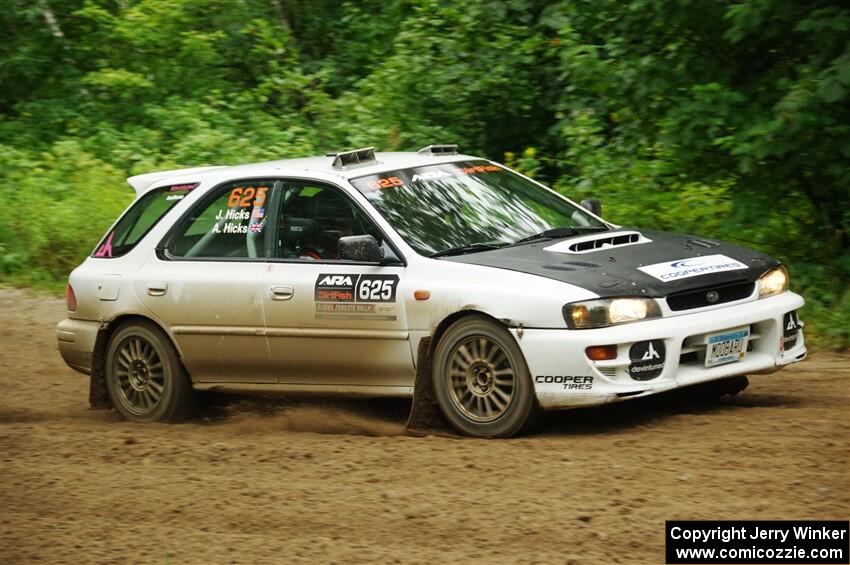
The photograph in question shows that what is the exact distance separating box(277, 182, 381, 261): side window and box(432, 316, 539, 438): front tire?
98 cm

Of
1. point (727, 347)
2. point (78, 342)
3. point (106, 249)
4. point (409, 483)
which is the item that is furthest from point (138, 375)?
point (727, 347)

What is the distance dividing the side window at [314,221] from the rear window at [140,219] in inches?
36.3

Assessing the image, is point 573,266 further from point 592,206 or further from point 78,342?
point 78,342

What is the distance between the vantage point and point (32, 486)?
21.5ft

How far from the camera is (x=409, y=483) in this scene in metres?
6.12

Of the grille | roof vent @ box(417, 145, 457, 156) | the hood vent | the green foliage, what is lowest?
the grille

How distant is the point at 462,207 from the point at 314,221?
876 mm

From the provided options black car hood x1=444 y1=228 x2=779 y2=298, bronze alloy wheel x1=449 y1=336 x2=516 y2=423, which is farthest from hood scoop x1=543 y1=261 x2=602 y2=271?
bronze alloy wheel x1=449 y1=336 x2=516 y2=423

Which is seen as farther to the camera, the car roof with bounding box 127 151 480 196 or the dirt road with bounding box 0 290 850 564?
the car roof with bounding box 127 151 480 196

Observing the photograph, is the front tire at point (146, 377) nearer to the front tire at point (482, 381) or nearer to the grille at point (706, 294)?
the front tire at point (482, 381)

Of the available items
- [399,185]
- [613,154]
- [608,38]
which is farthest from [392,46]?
[399,185]

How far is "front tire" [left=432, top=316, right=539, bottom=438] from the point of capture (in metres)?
6.91

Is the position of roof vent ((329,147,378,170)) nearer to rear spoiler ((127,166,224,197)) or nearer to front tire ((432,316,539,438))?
A: rear spoiler ((127,166,224,197))

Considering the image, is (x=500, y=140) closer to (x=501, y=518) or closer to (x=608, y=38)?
(x=608, y=38)
